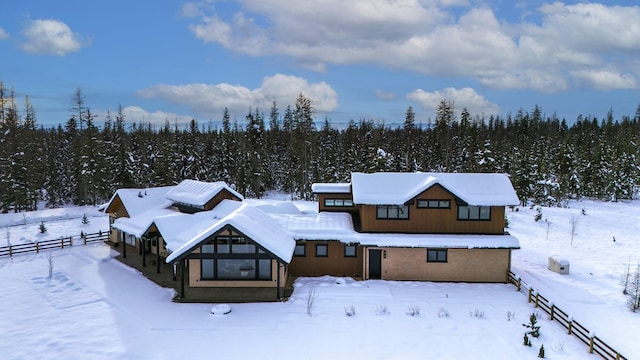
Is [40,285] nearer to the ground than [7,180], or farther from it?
nearer to the ground

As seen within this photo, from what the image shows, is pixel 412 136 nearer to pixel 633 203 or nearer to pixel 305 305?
pixel 633 203

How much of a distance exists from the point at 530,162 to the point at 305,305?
4043 cm

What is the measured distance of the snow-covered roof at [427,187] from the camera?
23406mm

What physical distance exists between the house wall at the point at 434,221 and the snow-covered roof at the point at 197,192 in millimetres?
10713

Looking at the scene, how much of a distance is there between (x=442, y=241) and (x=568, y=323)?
7.22 metres

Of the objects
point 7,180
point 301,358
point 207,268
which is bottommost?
point 301,358

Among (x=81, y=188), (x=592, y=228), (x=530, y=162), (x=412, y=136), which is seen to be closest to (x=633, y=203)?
(x=530, y=162)

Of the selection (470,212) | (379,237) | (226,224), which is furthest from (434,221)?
(226,224)

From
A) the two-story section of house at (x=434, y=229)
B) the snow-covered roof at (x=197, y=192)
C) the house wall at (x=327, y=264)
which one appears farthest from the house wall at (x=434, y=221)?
the snow-covered roof at (x=197, y=192)

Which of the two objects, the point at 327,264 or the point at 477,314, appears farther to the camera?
the point at 327,264

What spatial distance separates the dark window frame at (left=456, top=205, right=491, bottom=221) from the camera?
78.3 feet

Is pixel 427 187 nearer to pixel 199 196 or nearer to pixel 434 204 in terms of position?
pixel 434 204

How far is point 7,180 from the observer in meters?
44.2

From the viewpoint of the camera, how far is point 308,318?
18.0 meters
